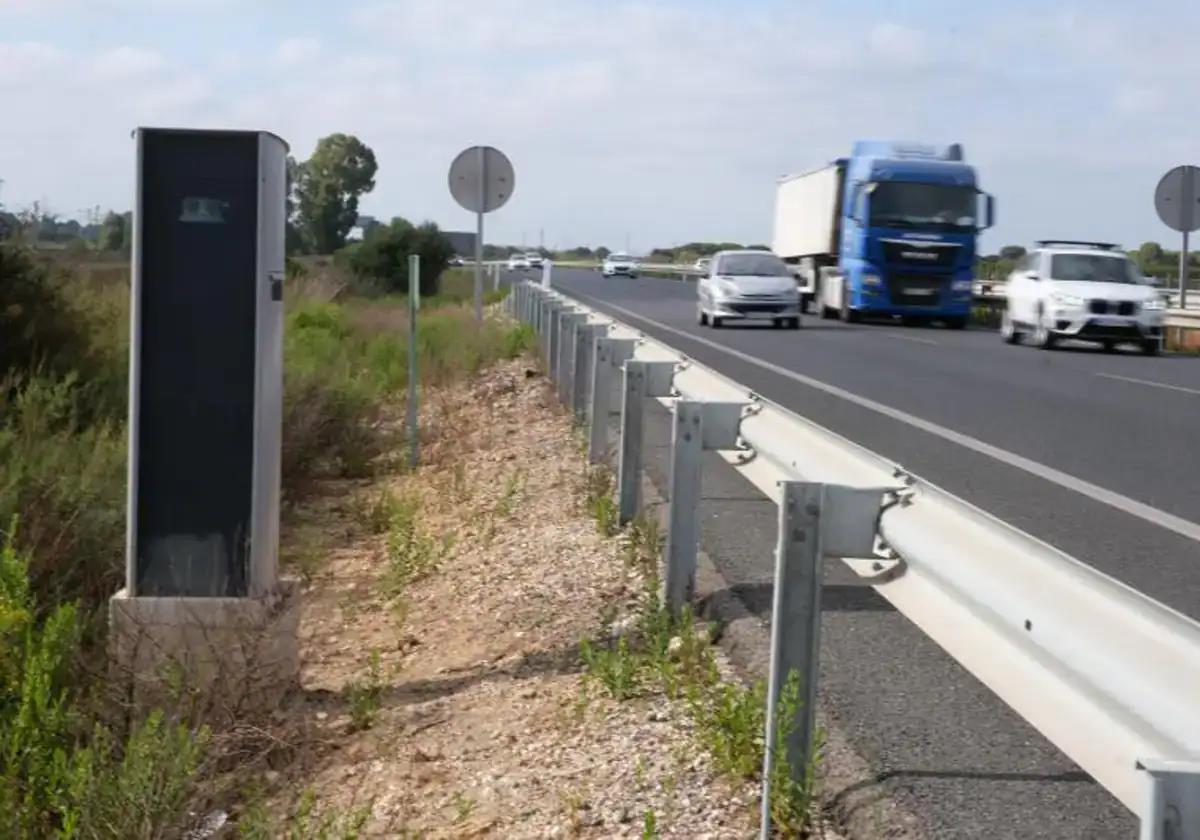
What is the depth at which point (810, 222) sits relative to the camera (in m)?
43.7

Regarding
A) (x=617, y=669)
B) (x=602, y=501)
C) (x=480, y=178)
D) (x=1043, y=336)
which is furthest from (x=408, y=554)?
(x=1043, y=336)

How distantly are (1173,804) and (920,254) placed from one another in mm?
34299

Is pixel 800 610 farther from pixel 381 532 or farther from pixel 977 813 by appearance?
pixel 381 532

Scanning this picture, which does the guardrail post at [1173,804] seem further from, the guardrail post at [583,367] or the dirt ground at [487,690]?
the guardrail post at [583,367]

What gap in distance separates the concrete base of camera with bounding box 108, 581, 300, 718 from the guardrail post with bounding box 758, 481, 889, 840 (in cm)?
228

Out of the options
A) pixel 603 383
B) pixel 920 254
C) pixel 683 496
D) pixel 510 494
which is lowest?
pixel 510 494

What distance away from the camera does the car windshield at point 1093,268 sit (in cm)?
2983

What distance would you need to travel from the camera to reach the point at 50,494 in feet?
26.0

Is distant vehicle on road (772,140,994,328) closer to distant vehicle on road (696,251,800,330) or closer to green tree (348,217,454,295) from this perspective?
distant vehicle on road (696,251,800,330)

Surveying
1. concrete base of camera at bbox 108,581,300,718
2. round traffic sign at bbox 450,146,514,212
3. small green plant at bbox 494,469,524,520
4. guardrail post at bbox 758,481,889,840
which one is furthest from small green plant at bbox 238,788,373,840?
round traffic sign at bbox 450,146,514,212

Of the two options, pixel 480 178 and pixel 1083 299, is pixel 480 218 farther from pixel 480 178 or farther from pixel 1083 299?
pixel 1083 299

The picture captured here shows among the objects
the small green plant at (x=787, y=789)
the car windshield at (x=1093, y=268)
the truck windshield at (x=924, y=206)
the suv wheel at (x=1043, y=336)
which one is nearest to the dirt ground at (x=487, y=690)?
the small green plant at (x=787, y=789)

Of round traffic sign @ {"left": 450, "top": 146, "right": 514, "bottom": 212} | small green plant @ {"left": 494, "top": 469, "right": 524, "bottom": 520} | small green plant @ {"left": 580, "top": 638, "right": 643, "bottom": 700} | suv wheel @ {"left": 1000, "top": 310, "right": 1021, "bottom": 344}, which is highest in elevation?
round traffic sign @ {"left": 450, "top": 146, "right": 514, "bottom": 212}

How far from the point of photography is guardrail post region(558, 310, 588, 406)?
576 inches
